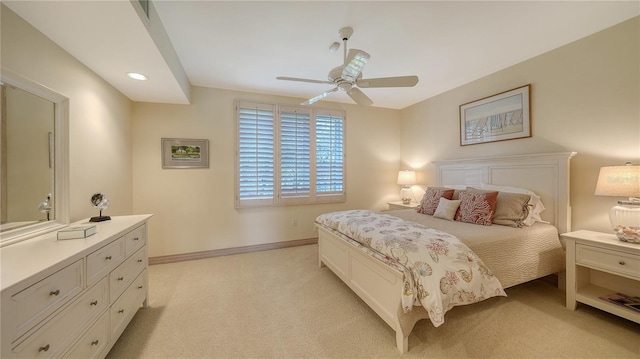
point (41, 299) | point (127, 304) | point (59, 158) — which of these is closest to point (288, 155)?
point (59, 158)

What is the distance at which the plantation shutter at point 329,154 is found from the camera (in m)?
4.16

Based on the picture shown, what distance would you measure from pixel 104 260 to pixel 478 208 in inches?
131

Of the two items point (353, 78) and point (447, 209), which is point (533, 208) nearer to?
point (447, 209)

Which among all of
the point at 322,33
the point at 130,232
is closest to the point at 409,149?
the point at 322,33

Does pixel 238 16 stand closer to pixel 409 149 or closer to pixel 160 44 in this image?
pixel 160 44

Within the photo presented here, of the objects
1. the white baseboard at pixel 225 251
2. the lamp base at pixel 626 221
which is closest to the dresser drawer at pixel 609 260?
the lamp base at pixel 626 221

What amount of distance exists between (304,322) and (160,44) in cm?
269

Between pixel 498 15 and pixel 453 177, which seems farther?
pixel 453 177

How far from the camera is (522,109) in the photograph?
2.81 meters

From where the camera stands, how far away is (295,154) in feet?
13.1

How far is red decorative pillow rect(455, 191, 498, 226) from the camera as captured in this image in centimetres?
246

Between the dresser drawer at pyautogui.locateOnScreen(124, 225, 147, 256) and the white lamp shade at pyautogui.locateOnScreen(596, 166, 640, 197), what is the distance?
3.96m

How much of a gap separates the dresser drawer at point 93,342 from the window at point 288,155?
2.25 m

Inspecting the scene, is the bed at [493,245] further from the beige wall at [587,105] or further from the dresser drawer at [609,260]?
the dresser drawer at [609,260]
